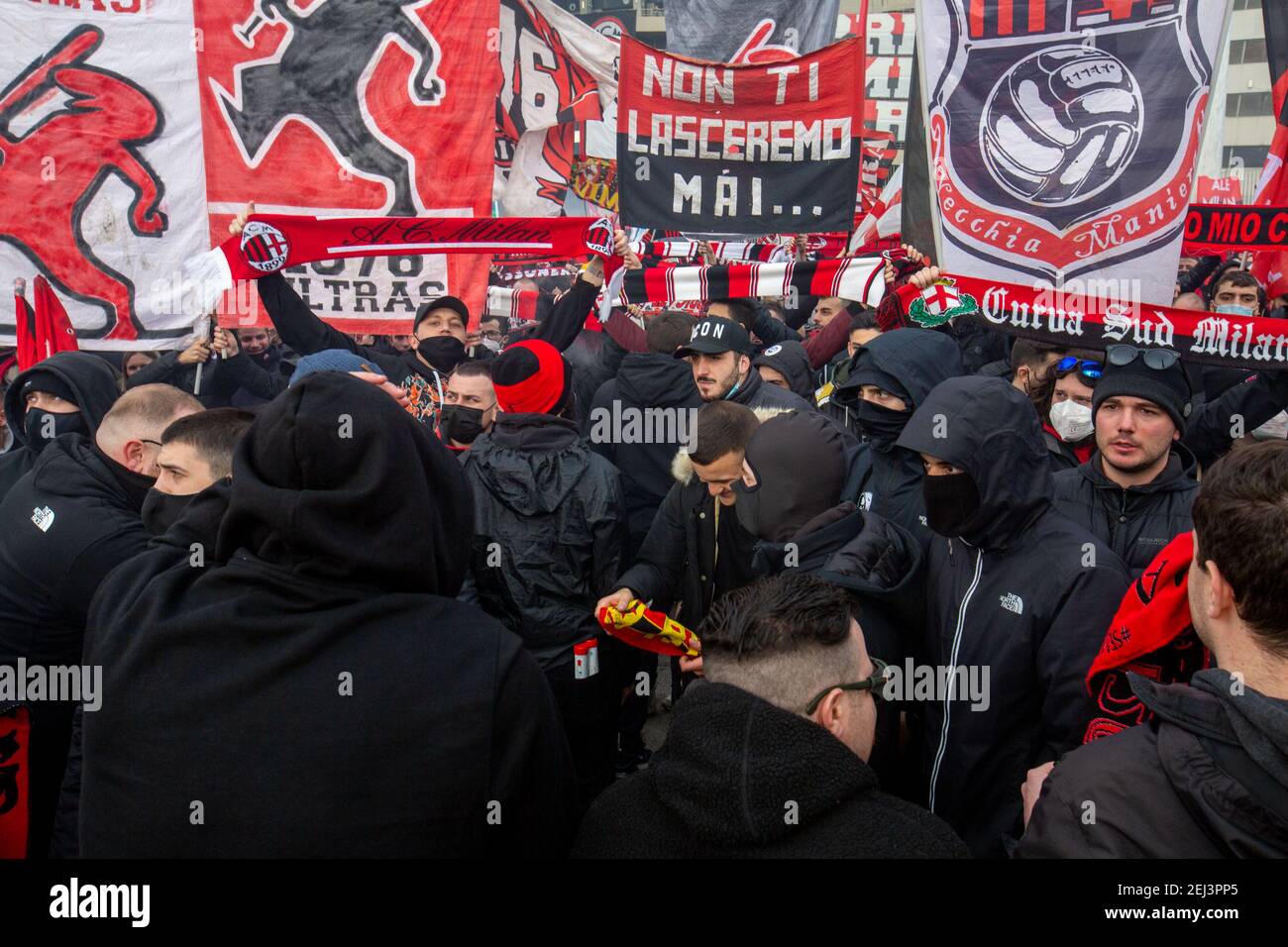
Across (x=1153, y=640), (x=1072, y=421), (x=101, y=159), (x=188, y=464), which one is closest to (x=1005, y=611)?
(x=1153, y=640)

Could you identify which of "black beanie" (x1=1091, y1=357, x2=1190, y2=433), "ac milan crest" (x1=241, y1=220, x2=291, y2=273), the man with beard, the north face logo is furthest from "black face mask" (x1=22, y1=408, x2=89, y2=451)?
"black beanie" (x1=1091, y1=357, x2=1190, y2=433)

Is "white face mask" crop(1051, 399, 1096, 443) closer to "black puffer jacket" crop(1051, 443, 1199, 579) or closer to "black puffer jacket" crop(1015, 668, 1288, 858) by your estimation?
"black puffer jacket" crop(1051, 443, 1199, 579)

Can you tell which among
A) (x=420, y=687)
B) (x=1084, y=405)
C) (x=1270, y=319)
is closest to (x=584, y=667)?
(x=420, y=687)

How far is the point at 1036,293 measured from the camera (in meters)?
4.31

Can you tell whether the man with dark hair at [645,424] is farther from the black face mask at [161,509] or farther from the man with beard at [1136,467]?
the black face mask at [161,509]

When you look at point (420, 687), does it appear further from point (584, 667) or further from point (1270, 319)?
point (1270, 319)

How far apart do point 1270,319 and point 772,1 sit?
16.8 ft

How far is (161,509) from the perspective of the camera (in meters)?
2.83

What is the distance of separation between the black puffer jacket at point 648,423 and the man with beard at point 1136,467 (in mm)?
2361

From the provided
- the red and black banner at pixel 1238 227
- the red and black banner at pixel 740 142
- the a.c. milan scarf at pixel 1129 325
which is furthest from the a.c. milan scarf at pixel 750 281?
the red and black banner at pixel 1238 227

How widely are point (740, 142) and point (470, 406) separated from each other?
2458 millimetres

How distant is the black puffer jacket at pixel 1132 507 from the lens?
3277mm
